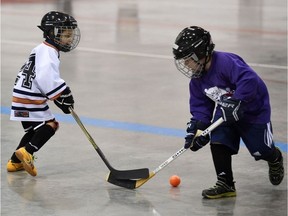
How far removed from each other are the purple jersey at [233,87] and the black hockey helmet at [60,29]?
1.11 m

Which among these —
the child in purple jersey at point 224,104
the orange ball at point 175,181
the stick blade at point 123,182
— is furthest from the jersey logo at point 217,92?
the stick blade at point 123,182

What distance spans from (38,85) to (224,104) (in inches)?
58.7

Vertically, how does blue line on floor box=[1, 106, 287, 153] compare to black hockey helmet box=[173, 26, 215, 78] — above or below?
below

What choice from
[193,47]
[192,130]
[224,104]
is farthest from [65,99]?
[224,104]

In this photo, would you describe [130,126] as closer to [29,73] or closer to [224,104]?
[29,73]

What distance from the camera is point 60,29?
6.59 meters

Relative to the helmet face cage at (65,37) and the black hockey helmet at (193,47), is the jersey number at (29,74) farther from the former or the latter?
the black hockey helmet at (193,47)

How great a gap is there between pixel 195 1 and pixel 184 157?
37.9 feet

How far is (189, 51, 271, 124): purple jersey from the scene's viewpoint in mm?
5832

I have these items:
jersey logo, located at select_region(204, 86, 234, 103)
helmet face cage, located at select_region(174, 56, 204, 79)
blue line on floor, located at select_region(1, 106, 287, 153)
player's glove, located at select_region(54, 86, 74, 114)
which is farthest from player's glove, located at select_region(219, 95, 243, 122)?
blue line on floor, located at select_region(1, 106, 287, 153)

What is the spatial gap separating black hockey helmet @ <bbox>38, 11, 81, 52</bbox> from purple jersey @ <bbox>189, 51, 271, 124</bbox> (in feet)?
3.65

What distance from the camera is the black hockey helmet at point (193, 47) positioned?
5848 millimetres

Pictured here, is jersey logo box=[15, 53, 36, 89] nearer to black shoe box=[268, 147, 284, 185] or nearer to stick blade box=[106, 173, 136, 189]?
stick blade box=[106, 173, 136, 189]

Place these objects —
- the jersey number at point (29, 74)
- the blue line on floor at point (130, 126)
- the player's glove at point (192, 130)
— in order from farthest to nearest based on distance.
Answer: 1. the blue line on floor at point (130, 126)
2. the jersey number at point (29, 74)
3. the player's glove at point (192, 130)
